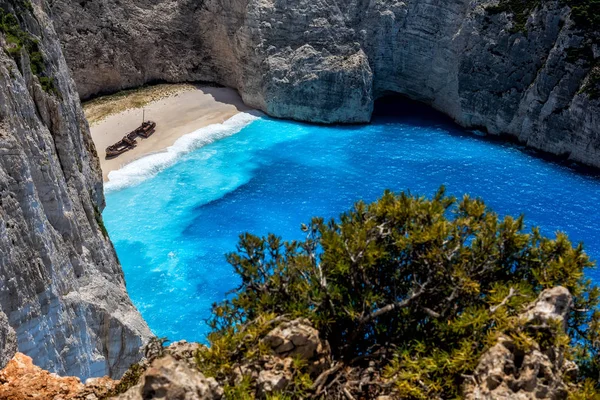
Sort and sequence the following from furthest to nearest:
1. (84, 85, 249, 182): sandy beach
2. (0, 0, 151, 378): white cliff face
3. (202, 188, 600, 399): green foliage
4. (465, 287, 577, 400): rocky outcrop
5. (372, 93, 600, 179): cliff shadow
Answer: (84, 85, 249, 182): sandy beach → (372, 93, 600, 179): cliff shadow → (0, 0, 151, 378): white cliff face → (202, 188, 600, 399): green foliage → (465, 287, 577, 400): rocky outcrop

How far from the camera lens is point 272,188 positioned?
37562 mm

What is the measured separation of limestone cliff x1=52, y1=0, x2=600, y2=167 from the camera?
138 feet

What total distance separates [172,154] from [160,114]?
695cm

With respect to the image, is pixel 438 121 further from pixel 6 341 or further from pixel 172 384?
pixel 172 384

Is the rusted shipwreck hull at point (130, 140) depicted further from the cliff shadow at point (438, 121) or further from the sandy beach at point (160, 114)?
the cliff shadow at point (438, 121)

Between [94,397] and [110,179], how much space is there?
29381mm

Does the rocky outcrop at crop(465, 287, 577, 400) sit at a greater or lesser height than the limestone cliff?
lesser

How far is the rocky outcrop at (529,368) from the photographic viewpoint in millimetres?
8031

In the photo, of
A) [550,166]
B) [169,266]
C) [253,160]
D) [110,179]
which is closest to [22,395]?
[169,266]

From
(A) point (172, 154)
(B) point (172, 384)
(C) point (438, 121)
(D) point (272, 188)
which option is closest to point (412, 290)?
(B) point (172, 384)

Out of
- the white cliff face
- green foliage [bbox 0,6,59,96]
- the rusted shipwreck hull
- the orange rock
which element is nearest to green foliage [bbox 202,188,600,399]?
the orange rock

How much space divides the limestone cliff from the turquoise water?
2.67 m

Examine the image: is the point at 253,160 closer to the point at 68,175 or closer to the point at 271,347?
the point at 68,175

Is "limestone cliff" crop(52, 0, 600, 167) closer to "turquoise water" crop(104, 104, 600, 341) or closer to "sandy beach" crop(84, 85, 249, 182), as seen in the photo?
"sandy beach" crop(84, 85, 249, 182)
